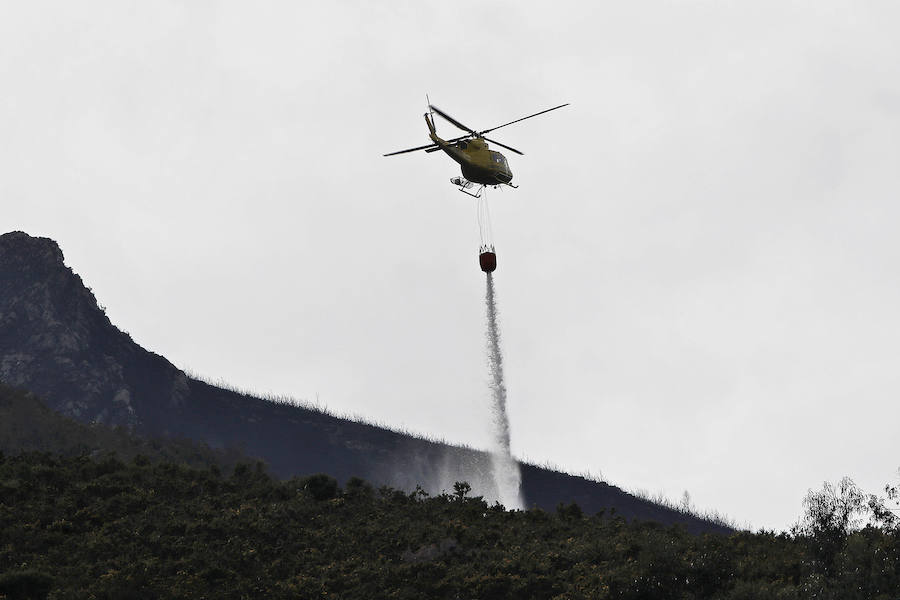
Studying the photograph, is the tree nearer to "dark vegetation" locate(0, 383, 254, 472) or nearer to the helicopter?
the helicopter

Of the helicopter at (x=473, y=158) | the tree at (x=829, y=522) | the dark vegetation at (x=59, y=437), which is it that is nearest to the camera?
the tree at (x=829, y=522)

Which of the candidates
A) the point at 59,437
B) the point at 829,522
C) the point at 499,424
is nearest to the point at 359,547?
the point at 829,522

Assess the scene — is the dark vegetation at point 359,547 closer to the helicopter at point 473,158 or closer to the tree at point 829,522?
the tree at point 829,522

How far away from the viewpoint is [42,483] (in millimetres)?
43844

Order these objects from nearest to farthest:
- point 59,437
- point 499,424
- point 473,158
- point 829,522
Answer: point 829,522 < point 473,158 < point 499,424 < point 59,437

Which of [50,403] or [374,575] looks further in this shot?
[50,403]

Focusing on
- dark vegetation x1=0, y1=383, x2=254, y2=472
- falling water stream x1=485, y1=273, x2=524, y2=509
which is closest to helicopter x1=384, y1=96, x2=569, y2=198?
falling water stream x1=485, y1=273, x2=524, y2=509

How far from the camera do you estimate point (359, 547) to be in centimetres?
3866

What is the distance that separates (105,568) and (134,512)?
668 cm

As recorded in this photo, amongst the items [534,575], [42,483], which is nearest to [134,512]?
[42,483]

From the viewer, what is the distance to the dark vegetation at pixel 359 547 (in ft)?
103

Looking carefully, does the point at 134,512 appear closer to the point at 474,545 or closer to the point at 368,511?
the point at 368,511

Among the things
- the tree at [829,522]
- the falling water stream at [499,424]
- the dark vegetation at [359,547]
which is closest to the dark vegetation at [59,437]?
the falling water stream at [499,424]

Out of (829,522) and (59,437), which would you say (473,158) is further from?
(59,437)
